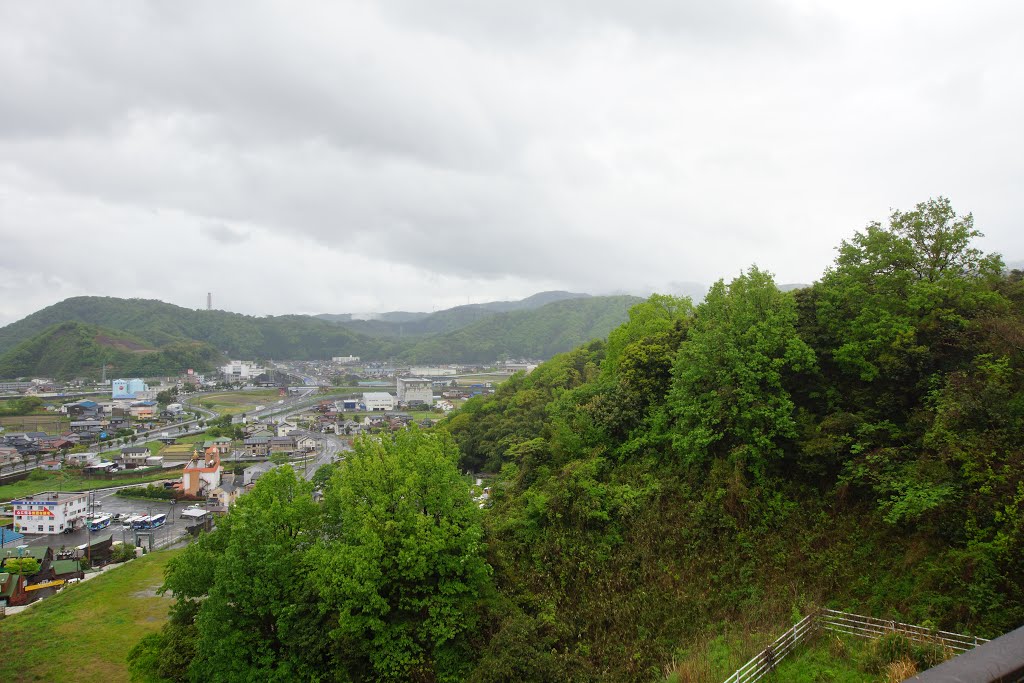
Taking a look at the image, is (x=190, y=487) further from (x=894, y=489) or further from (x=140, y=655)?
(x=894, y=489)

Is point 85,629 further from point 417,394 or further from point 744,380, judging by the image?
point 417,394

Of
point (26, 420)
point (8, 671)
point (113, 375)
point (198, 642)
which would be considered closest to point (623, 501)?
point (198, 642)

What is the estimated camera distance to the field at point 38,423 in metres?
51.9

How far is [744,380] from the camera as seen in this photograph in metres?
10.5

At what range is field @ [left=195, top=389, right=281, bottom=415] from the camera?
6988cm

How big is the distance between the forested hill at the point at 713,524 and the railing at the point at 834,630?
37 cm

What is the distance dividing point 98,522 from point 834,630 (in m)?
32.8

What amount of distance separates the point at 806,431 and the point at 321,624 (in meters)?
9.35

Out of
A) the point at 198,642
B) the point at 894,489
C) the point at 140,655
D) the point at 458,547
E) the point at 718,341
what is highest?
the point at 718,341

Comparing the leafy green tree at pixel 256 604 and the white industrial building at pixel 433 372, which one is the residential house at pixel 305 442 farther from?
the white industrial building at pixel 433 372

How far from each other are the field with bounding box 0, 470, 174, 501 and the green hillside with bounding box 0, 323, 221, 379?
59590 mm

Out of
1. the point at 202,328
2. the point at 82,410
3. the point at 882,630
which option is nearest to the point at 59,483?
the point at 82,410

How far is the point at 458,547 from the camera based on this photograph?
9.23 meters

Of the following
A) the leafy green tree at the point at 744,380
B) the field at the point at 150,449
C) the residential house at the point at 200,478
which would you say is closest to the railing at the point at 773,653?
the leafy green tree at the point at 744,380
